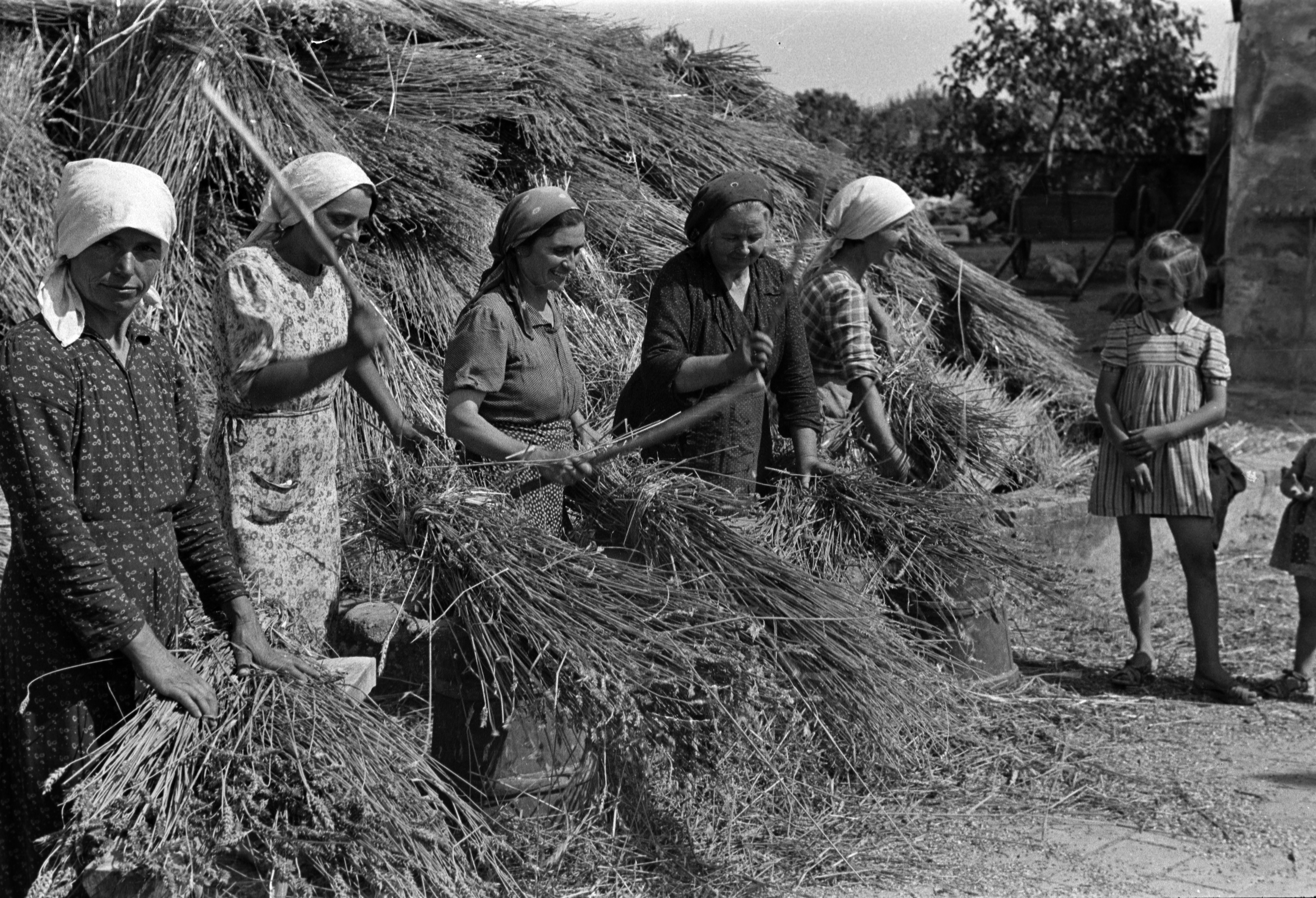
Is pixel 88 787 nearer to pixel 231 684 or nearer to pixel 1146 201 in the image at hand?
pixel 231 684

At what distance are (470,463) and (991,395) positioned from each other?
12.3 feet

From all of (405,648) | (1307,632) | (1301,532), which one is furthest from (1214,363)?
(405,648)

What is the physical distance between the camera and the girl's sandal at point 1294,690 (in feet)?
14.9

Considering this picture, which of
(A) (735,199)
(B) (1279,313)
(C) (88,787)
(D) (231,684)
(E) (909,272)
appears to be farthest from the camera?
(B) (1279,313)

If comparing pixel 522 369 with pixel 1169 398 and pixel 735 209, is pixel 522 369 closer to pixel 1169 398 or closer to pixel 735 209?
pixel 735 209

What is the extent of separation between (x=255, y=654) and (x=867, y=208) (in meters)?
2.28

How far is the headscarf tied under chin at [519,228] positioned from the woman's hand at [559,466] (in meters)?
0.34

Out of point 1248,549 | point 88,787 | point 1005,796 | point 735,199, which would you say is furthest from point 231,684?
point 1248,549

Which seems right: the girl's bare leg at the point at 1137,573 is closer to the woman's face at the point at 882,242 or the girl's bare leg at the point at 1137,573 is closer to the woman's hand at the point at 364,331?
the woman's face at the point at 882,242

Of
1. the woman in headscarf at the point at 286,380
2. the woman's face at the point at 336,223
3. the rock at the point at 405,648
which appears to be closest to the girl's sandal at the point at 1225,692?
the rock at the point at 405,648

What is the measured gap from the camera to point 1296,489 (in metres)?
4.56

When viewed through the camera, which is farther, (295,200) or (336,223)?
(336,223)

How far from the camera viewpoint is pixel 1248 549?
6.43m

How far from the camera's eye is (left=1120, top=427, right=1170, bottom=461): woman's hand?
4.48 metres
